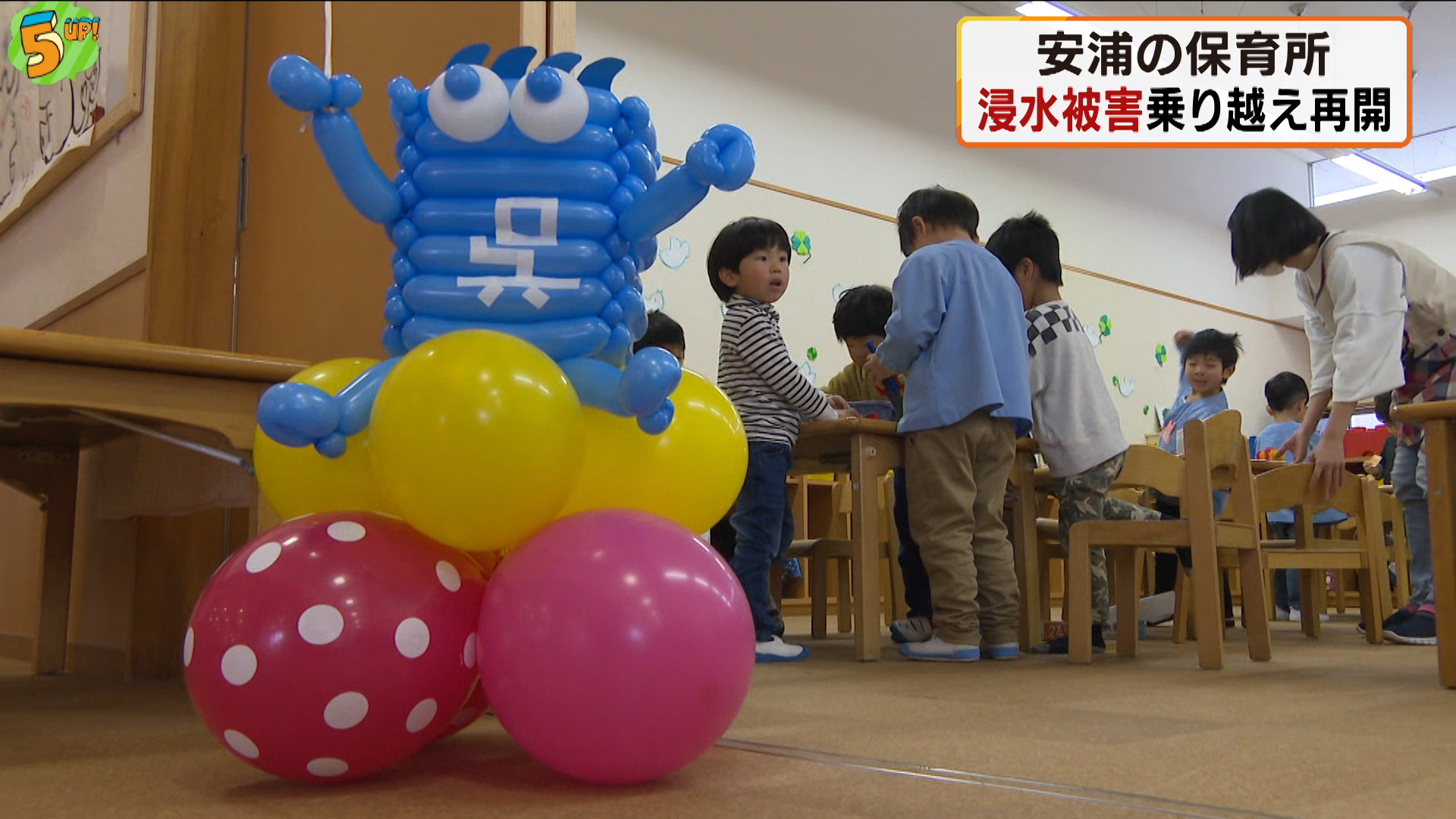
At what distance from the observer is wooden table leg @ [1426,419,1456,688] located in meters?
2.15

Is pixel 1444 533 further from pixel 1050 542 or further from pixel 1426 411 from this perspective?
pixel 1050 542

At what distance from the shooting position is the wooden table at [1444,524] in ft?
7.06

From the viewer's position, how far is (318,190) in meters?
2.77

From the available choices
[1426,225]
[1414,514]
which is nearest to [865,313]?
[1414,514]

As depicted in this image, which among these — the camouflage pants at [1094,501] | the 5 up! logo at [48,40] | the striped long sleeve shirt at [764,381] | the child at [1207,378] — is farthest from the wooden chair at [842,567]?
the 5 up! logo at [48,40]

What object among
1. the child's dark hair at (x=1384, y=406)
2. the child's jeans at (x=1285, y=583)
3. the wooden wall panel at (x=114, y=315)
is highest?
the wooden wall panel at (x=114, y=315)

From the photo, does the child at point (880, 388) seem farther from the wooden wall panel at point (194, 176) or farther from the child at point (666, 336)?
the wooden wall panel at point (194, 176)

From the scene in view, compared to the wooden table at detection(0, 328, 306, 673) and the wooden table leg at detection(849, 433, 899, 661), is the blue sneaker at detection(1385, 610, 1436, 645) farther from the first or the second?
the wooden table at detection(0, 328, 306, 673)

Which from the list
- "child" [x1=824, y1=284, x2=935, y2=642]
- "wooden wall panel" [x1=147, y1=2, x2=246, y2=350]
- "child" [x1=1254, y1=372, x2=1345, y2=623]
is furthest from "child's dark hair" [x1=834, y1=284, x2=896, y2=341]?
"child" [x1=1254, y1=372, x2=1345, y2=623]

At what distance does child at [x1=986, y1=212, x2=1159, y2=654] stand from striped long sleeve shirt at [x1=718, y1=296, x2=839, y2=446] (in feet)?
2.09

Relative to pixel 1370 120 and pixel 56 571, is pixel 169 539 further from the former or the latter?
pixel 1370 120

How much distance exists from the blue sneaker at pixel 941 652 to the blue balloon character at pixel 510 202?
62.2 inches

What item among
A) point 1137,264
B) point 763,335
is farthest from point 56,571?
point 1137,264

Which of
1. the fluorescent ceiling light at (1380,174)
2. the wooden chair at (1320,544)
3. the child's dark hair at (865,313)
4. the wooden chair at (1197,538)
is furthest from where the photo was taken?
the fluorescent ceiling light at (1380,174)
